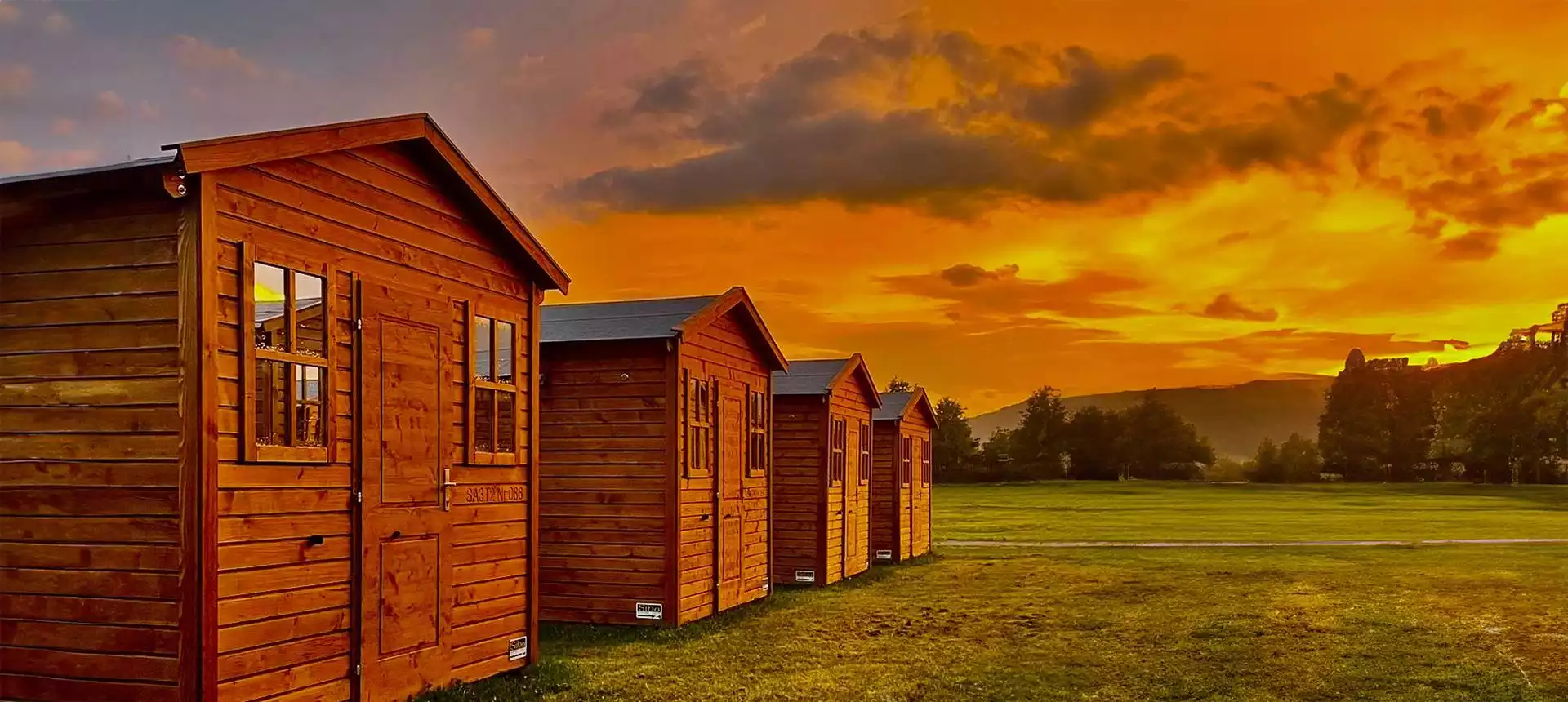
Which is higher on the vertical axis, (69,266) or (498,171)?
(498,171)

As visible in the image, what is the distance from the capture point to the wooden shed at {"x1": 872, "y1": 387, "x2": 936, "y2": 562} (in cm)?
3158

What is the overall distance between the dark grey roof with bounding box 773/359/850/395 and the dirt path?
13393 mm

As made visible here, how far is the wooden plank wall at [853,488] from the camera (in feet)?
86.3

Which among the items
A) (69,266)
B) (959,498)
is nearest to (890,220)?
(69,266)

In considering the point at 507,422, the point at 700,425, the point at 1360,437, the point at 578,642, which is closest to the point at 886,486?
the point at 700,425

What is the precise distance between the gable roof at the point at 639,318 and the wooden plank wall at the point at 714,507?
0.87 feet

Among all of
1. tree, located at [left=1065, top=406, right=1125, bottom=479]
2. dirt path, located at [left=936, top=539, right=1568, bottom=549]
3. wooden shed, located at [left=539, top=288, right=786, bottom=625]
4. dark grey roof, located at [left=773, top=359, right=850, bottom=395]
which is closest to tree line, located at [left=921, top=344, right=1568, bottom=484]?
tree, located at [left=1065, top=406, right=1125, bottom=479]

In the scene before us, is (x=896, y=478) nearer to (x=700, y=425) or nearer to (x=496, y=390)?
(x=700, y=425)

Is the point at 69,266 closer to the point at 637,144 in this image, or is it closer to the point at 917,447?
the point at 637,144

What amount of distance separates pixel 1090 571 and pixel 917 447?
241 inches

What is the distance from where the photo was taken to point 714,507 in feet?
63.0

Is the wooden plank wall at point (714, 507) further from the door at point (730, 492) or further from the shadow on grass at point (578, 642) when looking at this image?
the shadow on grass at point (578, 642)

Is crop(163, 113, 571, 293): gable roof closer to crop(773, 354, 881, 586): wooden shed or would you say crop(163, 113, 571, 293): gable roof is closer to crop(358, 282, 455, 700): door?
crop(358, 282, 455, 700): door

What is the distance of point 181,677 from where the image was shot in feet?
28.2
